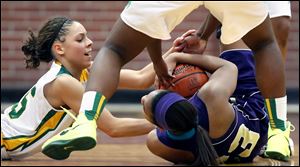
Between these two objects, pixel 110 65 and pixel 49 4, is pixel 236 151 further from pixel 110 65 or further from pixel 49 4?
pixel 49 4

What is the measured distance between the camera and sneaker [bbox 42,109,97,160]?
359 centimetres

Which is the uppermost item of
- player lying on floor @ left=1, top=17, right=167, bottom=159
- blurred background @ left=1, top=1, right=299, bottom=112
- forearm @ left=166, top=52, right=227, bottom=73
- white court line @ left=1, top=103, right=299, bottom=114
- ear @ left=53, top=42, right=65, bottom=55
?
forearm @ left=166, top=52, right=227, bottom=73

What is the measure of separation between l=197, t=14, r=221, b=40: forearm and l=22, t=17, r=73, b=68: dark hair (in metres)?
0.86

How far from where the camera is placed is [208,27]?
480 cm

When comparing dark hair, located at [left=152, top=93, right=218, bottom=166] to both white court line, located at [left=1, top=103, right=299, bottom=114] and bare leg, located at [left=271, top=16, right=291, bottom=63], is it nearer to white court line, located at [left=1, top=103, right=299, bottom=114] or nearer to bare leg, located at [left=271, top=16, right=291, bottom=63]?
bare leg, located at [left=271, top=16, right=291, bottom=63]

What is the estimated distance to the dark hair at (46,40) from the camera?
521cm

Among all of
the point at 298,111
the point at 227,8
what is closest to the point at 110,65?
the point at 227,8

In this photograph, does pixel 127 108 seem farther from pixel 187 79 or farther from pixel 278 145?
pixel 278 145

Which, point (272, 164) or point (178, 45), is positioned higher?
point (178, 45)

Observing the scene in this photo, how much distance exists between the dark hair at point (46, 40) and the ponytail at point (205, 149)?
122cm

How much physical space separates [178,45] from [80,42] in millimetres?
637

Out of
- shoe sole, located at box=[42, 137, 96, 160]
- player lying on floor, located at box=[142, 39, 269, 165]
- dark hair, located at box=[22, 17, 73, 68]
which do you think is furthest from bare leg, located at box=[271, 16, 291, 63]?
shoe sole, located at box=[42, 137, 96, 160]

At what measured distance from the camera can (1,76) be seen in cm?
1166

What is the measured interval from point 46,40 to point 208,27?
108 centimetres
